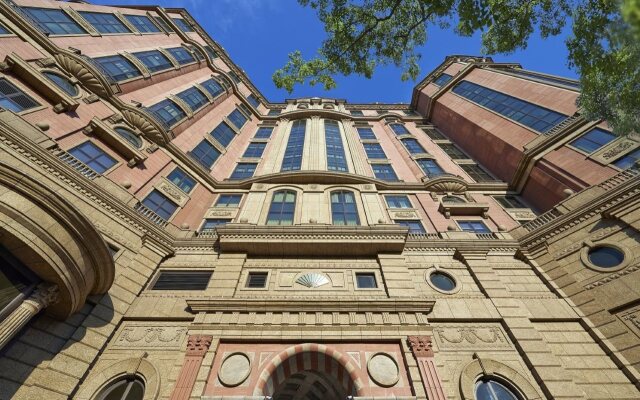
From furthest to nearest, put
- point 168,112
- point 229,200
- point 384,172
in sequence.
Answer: point 384,172
point 168,112
point 229,200

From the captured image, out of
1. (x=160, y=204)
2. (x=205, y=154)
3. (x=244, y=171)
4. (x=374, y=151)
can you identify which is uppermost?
(x=374, y=151)

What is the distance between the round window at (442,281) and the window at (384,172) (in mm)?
12056

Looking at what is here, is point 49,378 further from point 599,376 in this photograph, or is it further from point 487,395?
point 599,376

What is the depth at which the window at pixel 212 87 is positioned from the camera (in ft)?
103

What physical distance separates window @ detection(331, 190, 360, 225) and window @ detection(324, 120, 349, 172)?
168 inches

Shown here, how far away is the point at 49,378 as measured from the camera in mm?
8422

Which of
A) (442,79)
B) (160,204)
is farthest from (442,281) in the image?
(442,79)

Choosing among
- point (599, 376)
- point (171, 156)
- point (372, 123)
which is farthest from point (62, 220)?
point (372, 123)

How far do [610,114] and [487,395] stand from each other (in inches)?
419

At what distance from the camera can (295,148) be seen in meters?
28.5

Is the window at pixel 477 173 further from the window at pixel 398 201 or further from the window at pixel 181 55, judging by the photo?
the window at pixel 181 55

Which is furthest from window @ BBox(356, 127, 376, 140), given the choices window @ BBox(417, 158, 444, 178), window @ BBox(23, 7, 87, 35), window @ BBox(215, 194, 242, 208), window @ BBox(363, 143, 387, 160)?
window @ BBox(23, 7, 87, 35)

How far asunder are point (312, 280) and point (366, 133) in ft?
83.7

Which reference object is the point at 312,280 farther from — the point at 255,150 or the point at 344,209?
the point at 255,150
